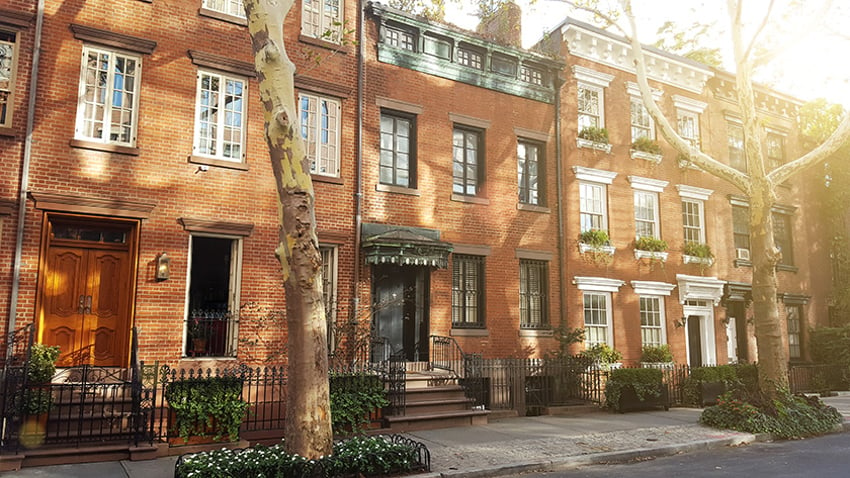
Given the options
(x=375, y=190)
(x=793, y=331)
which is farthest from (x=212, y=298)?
(x=793, y=331)

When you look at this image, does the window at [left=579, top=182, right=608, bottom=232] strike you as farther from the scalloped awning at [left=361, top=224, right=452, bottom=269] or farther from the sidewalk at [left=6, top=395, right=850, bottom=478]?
the sidewalk at [left=6, top=395, right=850, bottom=478]

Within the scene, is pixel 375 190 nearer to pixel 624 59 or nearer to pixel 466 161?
pixel 466 161

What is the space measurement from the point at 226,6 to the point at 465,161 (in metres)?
6.94

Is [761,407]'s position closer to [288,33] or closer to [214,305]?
[214,305]

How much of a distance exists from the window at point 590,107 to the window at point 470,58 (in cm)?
366

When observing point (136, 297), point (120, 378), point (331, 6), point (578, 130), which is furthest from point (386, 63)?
point (120, 378)

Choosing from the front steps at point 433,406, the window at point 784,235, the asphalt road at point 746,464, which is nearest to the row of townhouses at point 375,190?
the window at point 784,235

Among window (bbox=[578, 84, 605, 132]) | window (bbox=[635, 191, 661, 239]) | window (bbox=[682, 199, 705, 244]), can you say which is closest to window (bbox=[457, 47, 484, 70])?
window (bbox=[578, 84, 605, 132])

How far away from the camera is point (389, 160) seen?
1555 centimetres

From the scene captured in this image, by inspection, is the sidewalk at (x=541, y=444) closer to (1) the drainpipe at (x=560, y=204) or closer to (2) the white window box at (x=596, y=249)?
(1) the drainpipe at (x=560, y=204)

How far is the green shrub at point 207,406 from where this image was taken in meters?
10.1

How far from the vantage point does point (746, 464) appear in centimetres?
984

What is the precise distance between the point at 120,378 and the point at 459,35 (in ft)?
37.4

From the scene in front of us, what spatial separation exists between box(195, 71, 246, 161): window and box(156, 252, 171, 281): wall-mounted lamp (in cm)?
236
